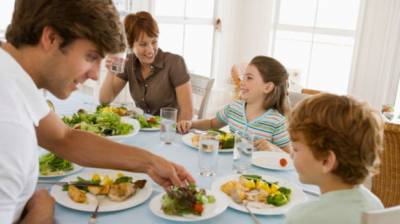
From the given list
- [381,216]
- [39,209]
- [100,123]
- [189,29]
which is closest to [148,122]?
[100,123]

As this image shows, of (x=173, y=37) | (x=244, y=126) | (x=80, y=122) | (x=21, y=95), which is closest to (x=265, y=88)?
(x=244, y=126)

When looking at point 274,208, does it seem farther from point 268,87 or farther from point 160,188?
point 268,87

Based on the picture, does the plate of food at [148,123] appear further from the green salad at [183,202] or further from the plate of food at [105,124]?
the green salad at [183,202]

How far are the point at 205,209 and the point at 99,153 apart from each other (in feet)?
1.48

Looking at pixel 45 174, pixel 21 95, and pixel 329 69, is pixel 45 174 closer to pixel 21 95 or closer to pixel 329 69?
pixel 21 95

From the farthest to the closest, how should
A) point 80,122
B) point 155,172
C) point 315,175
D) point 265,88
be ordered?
point 265,88
point 80,122
point 155,172
point 315,175

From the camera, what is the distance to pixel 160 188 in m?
1.30

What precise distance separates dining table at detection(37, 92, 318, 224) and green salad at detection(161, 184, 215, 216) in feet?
0.12

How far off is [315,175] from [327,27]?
3.56 m

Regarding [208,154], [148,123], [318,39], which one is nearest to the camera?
[208,154]

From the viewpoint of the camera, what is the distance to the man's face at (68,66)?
3.32 feet

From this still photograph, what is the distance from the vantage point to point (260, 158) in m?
1.63

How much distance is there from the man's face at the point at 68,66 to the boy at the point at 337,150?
638 millimetres

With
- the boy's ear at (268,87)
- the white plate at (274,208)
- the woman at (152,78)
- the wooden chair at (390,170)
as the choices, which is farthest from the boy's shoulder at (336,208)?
the woman at (152,78)
